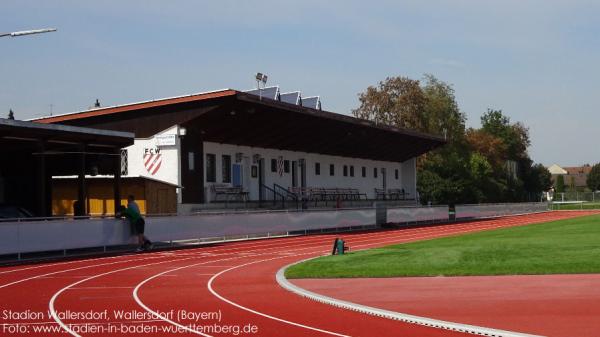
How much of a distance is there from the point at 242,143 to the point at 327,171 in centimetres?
1503

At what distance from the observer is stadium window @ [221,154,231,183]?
4923 cm

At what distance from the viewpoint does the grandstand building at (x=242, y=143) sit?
145 feet

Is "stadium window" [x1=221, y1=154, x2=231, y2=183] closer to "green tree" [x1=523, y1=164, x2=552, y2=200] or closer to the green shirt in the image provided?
the green shirt

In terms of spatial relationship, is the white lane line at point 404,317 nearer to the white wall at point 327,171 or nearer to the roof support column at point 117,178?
the roof support column at point 117,178

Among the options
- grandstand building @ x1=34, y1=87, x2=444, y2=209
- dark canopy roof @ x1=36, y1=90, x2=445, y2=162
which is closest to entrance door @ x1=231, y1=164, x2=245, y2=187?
grandstand building @ x1=34, y1=87, x2=444, y2=209

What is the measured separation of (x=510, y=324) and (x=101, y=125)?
40197mm

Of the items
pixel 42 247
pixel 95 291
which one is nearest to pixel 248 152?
pixel 42 247

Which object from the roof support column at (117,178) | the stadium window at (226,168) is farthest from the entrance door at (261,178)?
the roof support column at (117,178)

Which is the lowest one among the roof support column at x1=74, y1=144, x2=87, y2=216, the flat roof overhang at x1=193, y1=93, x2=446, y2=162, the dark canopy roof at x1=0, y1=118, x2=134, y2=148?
the roof support column at x1=74, y1=144, x2=87, y2=216

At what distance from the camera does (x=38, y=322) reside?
38.3 feet

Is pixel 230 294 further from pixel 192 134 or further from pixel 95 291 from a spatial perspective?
pixel 192 134

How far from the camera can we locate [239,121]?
156 feet

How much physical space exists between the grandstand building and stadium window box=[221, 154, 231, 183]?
7cm

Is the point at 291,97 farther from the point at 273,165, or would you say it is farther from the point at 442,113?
the point at 442,113
